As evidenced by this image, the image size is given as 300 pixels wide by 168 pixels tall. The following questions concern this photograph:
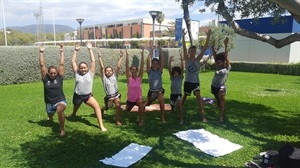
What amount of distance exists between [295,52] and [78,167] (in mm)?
28116

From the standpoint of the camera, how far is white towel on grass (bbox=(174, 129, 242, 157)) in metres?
5.55

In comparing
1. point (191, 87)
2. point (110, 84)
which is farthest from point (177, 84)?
point (110, 84)

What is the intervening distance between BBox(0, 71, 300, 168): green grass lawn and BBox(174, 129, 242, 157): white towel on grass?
0.15m

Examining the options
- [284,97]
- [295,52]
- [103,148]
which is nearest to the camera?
[103,148]

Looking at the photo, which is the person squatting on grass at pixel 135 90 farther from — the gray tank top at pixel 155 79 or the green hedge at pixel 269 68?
the green hedge at pixel 269 68

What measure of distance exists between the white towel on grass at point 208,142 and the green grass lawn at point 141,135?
6.0 inches

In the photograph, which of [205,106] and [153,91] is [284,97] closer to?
[205,106]

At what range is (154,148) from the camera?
5.59 m

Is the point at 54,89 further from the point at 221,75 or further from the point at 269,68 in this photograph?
the point at 269,68

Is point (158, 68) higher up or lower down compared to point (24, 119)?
higher up

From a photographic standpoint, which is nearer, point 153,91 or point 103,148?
point 103,148

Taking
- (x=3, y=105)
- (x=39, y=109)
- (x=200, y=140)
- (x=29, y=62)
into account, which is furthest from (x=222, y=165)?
(x=29, y=62)

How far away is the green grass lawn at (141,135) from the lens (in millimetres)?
5062

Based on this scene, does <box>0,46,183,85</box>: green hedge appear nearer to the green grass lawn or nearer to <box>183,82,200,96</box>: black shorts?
the green grass lawn
